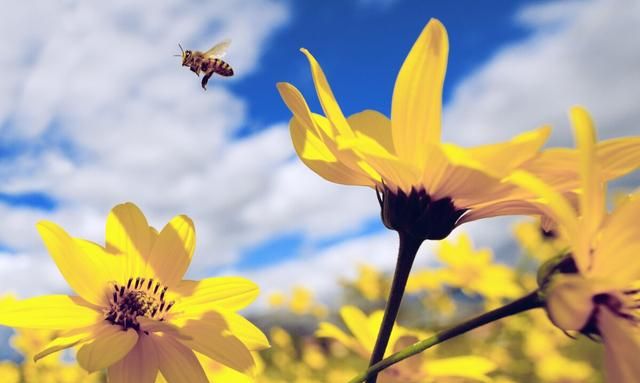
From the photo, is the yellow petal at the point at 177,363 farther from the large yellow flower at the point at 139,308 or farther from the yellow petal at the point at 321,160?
the yellow petal at the point at 321,160

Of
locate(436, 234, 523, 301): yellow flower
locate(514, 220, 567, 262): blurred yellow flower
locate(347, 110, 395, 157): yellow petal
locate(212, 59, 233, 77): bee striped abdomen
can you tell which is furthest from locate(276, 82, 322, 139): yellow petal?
locate(514, 220, 567, 262): blurred yellow flower

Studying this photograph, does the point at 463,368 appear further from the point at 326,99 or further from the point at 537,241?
the point at 537,241

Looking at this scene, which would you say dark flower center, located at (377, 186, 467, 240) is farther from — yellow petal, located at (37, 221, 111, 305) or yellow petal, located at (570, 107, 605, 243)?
yellow petal, located at (37, 221, 111, 305)

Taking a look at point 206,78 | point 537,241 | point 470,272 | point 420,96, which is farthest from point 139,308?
point 537,241

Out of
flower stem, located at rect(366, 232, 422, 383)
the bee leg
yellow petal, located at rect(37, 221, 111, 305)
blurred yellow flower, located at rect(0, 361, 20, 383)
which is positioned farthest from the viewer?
blurred yellow flower, located at rect(0, 361, 20, 383)

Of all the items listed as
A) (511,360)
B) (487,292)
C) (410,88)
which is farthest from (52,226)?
(511,360)

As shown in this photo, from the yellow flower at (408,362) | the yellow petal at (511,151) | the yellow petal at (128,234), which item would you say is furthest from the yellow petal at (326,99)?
the yellow flower at (408,362)

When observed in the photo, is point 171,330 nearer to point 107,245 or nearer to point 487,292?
point 107,245
